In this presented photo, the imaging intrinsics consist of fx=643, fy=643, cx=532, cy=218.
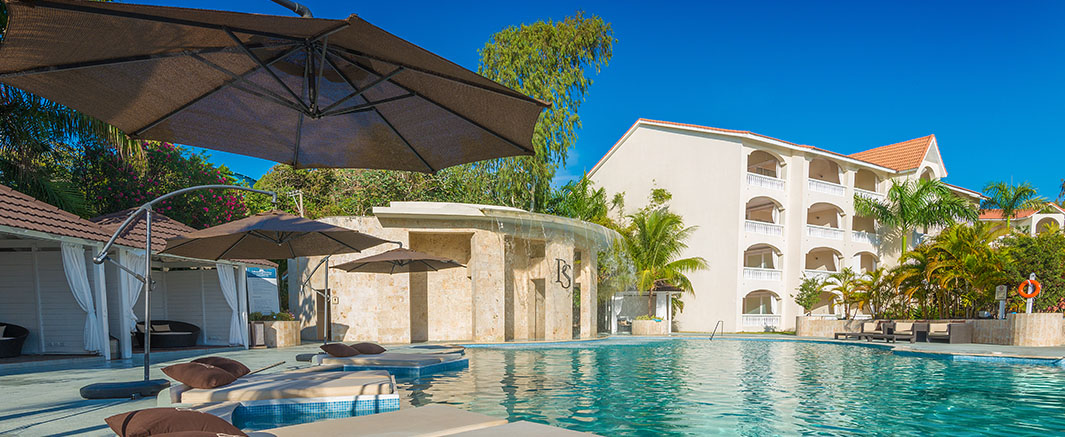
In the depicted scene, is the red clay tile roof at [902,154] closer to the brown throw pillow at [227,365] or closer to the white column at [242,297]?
the white column at [242,297]

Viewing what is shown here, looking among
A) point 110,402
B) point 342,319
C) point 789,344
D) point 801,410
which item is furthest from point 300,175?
point 801,410

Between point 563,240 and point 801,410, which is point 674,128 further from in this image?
point 801,410

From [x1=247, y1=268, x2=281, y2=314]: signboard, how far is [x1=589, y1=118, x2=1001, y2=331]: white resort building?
16934 mm

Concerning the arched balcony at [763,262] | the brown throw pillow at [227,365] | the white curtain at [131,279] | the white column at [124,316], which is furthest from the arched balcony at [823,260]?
the brown throw pillow at [227,365]

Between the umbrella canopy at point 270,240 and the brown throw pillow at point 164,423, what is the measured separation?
14.8 ft

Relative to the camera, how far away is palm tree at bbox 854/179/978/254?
1219 inches

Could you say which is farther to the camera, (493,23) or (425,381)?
(493,23)

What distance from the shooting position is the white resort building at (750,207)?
1111 inches

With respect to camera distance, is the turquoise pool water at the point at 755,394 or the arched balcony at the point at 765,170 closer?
the turquoise pool water at the point at 755,394

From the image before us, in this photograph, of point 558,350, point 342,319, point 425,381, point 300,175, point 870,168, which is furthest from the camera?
point 870,168

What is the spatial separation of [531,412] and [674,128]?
80.5 feet

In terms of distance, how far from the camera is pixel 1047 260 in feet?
59.9

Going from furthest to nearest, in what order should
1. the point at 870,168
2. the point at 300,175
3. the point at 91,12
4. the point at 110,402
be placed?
the point at 870,168
the point at 300,175
the point at 110,402
the point at 91,12

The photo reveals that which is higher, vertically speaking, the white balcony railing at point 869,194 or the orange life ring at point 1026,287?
the white balcony railing at point 869,194
